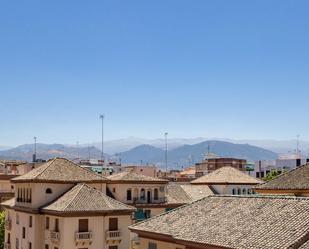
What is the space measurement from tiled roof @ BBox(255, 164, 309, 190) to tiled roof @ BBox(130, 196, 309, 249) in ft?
26.3

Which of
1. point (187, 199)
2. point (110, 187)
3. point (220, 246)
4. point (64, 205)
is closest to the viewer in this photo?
point (220, 246)

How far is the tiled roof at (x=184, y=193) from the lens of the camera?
75.6m

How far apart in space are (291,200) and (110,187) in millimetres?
37020

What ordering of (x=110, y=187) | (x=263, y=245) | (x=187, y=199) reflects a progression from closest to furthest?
1. (x=263, y=245)
2. (x=110, y=187)
3. (x=187, y=199)

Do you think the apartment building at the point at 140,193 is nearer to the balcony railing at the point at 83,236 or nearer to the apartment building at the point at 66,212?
the apartment building at the point at 66,212

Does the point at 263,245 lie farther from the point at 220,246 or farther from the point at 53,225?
the point at 53,225

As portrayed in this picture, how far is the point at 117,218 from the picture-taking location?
56250mm

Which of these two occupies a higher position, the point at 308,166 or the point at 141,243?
the point at 308,166

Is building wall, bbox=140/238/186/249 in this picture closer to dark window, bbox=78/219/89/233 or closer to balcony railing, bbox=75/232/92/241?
balcony railing, bbox=75/232/92/241

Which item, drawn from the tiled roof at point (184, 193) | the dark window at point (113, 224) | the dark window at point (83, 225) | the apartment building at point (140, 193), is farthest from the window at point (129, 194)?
the dark window at point (83, 225)

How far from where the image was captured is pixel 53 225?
5544cm

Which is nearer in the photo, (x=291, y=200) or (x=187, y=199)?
(x=291, y=200)

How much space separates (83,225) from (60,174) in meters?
8.13

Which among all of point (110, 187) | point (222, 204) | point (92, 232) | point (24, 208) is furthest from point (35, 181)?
point (222, 204)
